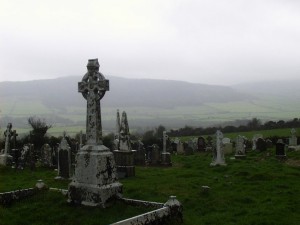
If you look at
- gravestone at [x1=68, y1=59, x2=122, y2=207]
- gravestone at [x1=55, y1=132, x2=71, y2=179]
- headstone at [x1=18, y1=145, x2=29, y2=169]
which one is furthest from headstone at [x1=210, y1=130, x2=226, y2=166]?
gravestone at [x1=68, y1=59, x2=122, y2=207]

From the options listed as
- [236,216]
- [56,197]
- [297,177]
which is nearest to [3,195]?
[56,197]

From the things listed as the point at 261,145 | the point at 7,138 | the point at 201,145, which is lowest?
the point at 201,145

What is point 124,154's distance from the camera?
18.5m

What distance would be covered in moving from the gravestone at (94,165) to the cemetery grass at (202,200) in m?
0.34

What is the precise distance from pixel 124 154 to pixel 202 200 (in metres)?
7.20

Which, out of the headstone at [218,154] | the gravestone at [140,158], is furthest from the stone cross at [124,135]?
the gravestone at [140,158]

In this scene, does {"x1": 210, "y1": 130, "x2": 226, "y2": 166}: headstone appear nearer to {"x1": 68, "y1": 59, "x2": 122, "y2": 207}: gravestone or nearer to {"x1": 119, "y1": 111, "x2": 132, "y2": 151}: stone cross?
{"x1": 119, "y1": 111, "x2": 132, "y2": 151}: stone cross

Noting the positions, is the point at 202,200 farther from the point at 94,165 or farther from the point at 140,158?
the point at 140,158

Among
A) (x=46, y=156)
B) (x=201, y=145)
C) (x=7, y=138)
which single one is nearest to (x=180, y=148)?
(x=201, y=145)

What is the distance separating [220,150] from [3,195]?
14437 mm

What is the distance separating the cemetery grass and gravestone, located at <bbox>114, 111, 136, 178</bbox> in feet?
1.89

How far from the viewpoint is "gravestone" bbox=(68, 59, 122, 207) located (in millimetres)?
9609

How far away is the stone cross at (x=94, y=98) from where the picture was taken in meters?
10.3

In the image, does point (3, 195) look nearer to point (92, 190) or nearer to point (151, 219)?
point (92, 190)
